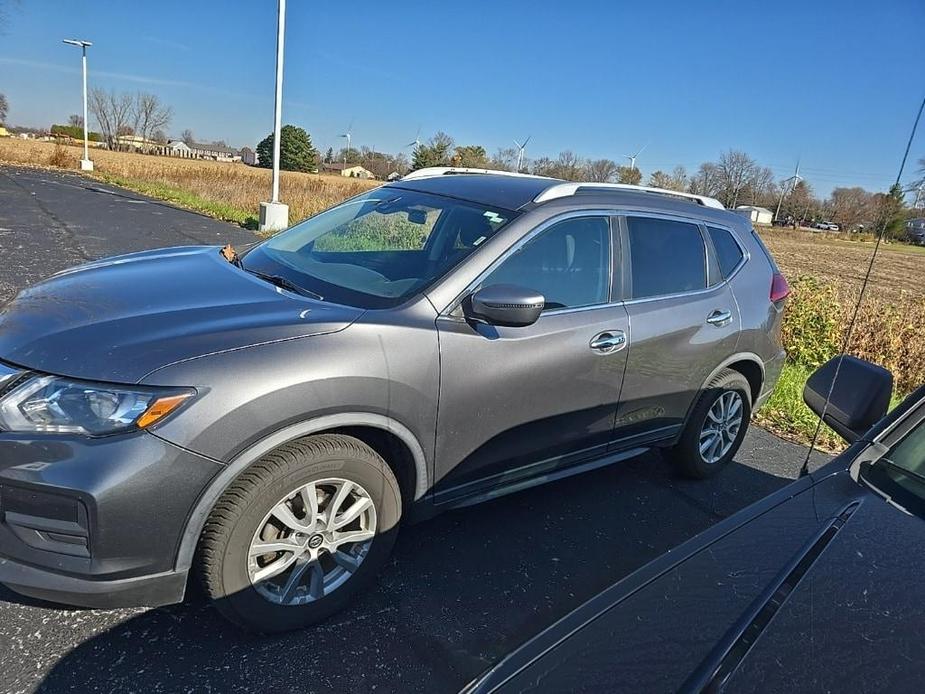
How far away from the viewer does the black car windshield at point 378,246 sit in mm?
2744

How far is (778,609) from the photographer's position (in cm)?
137

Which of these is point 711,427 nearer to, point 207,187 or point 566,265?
point 566,265

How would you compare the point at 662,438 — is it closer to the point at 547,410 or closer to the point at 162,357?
the point at 547,410

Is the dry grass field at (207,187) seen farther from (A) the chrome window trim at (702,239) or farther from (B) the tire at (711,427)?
Result: (B) the tire at (711,427)

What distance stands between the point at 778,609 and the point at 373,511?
5.09 ft

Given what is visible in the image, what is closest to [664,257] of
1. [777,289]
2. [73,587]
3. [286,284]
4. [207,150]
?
[777,289]

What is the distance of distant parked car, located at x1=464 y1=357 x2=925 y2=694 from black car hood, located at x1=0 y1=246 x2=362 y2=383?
1.41m

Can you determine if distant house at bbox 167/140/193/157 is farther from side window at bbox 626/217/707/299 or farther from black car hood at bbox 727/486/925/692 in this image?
black car hood at bbox 727/486/925/692

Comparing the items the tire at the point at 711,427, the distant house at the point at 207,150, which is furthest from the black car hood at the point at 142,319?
the distant house at the point at 207,150

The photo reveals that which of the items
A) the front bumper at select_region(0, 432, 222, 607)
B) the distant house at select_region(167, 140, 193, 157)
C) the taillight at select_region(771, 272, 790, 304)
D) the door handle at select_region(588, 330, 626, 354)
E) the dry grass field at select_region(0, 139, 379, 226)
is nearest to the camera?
the front bumper at select_region(0, 432, 222, 607)

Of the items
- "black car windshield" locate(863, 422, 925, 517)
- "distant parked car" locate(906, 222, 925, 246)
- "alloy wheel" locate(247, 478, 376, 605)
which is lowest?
"alloy wheel" locate(247, 478, 376, 605)

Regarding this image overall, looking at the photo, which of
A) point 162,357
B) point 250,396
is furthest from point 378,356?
point 162,357

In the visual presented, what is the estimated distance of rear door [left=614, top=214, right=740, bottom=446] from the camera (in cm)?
332

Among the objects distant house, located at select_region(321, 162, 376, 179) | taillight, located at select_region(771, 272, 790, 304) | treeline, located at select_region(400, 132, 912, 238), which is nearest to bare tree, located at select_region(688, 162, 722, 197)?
treeline, located at select_region(400, 132, 912, 238)
